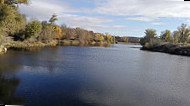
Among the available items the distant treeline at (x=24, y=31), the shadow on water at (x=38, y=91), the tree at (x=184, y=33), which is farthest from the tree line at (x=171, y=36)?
the shadow on water at (x=38, y=91)

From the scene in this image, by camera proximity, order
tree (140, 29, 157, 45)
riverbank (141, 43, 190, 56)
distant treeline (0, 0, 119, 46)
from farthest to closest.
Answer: tree (140, 29, 157, 45)
riverbank (141, 43, 190, 56)
distant treeline (0, 0, 119, 46)

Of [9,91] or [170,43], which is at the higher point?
[170,43]

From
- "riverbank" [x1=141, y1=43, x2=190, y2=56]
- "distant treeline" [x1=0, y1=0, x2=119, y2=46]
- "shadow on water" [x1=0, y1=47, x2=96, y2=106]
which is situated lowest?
"shadow on water" [x1=0, y1=47, x2=96, y2=106]

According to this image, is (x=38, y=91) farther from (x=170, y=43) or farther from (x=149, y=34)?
(x=149, y=34)

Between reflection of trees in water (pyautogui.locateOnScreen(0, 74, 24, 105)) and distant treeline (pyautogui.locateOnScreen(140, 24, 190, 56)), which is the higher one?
distant treeline (pyautogui.locateOnScreen(140, 24, 190, 56))

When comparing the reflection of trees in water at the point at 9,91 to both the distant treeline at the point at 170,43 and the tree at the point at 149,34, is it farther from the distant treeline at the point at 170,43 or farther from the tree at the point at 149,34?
the tree at the point at 149,34

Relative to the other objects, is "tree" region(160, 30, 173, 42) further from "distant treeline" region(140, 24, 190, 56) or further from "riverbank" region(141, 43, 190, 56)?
"riverbank" region(141, 43, 190, 56)

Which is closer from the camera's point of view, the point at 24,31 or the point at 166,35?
the point at 24,31

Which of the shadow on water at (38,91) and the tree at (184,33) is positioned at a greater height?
the tree at (184,33)

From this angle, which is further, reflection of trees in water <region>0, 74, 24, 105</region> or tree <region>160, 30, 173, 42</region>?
tree <region>160, 30, 173, 42</region>

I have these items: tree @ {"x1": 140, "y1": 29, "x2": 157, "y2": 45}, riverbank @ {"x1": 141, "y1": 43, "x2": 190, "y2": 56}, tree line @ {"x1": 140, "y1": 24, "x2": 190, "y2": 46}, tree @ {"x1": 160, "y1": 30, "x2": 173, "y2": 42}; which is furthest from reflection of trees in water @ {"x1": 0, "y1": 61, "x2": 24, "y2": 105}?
tree @ {"x1": 160, "y1": 30, "x2": 173, "y2": 42}

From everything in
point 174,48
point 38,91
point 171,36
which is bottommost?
point 38,91

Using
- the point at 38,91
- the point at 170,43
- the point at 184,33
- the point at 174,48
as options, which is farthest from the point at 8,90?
the point at 184,33

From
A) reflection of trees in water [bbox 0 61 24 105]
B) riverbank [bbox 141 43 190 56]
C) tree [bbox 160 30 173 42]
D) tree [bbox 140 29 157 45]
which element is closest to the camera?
reflection of trees in water [bbox 0 61 24 105]
